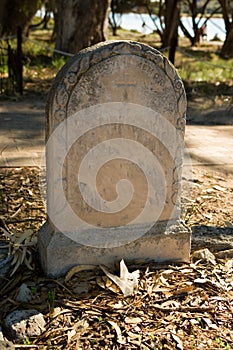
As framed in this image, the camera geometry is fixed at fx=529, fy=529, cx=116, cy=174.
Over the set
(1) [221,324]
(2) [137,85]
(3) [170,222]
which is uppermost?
(2) [137,85]

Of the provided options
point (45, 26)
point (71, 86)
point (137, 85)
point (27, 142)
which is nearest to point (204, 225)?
point (137, 85)

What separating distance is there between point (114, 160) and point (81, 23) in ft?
30.1

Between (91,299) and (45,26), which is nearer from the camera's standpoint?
(91,299)

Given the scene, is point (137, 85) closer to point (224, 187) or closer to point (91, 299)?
point (91, 299)

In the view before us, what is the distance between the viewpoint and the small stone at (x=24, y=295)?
308 cm

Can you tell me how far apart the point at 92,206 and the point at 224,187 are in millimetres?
2266

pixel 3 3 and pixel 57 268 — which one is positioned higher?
pixel 3 3

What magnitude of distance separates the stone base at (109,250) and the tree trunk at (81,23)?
9014 mm

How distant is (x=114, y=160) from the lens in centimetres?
336

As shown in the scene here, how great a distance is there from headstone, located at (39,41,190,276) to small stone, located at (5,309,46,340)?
0.44 m

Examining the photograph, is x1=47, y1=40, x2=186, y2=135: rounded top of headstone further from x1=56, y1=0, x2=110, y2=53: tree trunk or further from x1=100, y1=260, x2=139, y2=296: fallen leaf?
x1=56, y1=0, x2=110, y2=53: tree trunk

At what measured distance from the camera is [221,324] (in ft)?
9.85

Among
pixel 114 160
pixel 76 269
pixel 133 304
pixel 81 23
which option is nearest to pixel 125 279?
pixel 133 304

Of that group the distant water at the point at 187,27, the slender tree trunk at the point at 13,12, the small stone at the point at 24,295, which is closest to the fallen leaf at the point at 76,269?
the small stone at the point at 24,295
